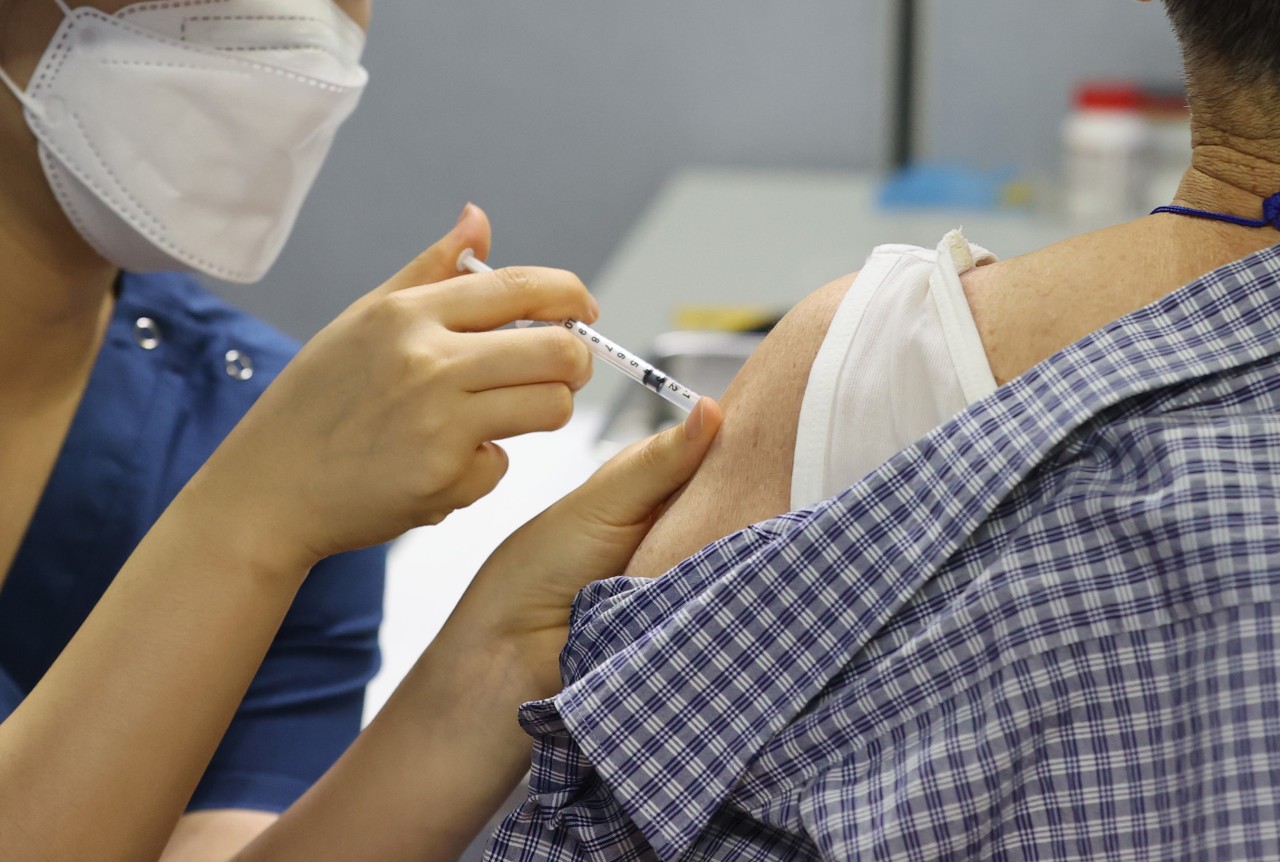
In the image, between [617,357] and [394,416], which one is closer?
[394,416]

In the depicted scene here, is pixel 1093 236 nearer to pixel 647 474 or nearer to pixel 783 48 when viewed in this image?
pixel 647 474

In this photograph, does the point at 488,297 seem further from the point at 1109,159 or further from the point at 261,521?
the point at 1109,159

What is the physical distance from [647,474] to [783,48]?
2.41 metres

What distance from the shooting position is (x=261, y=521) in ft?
2.52

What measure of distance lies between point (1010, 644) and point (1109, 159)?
2.08 metres

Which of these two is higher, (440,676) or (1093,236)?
(1093,236)

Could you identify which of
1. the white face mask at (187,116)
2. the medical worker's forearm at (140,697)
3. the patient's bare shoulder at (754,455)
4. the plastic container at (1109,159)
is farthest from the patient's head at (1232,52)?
the plastic container at (1109,159)

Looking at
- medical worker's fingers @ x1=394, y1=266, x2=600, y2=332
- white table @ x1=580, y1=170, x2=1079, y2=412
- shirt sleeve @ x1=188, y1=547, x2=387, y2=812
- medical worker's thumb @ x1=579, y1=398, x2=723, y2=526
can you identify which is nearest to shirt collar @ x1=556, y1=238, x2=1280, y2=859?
medical worker's thumb @ x1=579, y1=398, x2=723, y2=526

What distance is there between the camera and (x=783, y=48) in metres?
2.95

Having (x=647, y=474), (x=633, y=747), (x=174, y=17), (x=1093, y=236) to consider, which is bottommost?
(x=633, y=747)

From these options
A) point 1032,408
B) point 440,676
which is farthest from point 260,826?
point 1032,408

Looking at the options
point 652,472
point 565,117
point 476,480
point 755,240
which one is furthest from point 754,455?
point 565,117

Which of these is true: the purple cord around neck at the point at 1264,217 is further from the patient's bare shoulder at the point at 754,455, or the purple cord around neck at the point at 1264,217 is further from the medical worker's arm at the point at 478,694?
the medical worker's arm at the point at 478,694

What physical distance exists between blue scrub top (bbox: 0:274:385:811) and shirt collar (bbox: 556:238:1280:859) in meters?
0.58
